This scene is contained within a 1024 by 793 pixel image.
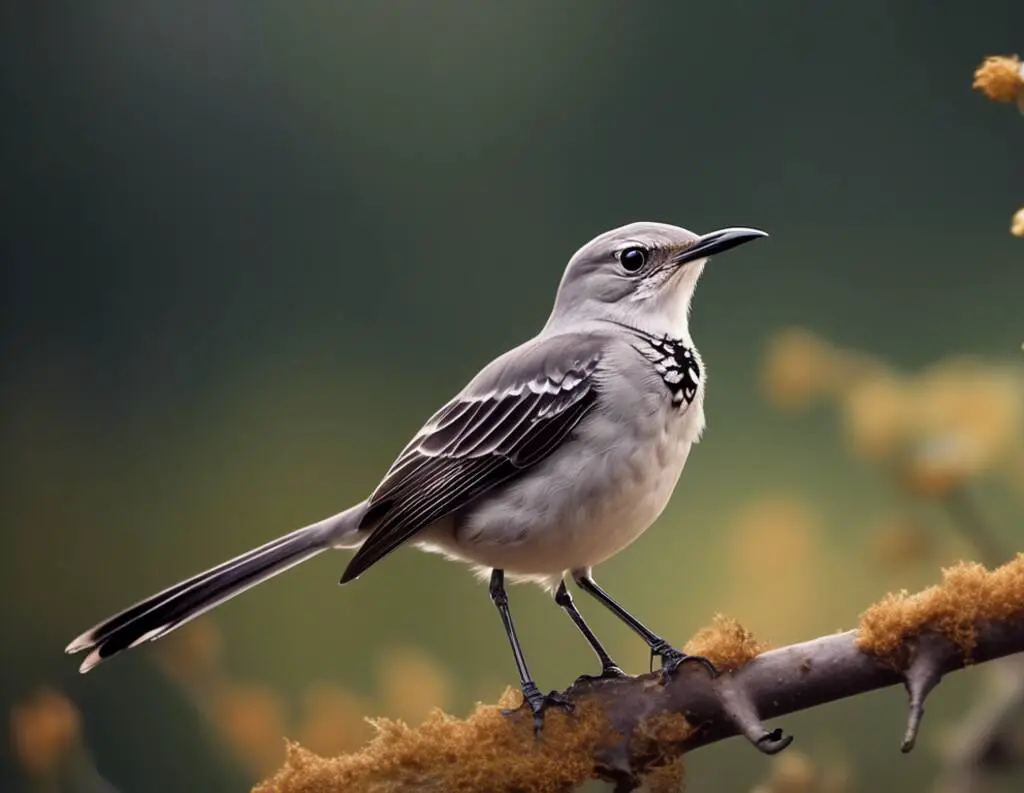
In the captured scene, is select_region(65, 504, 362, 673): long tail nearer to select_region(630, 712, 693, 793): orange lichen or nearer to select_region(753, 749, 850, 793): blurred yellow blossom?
select_region(630, 712, 693, 793): orange lichen

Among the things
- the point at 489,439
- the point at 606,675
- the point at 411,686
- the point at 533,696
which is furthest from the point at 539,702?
the point at 411,686

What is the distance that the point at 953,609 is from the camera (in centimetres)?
135

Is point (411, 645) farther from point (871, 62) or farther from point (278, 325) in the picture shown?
point (871, 62)

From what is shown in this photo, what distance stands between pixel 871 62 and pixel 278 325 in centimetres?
142

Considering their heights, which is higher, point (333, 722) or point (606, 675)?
point (606, 675)

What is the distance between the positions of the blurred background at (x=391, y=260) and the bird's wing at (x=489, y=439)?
83 centimetres

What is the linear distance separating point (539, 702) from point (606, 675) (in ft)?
0.46

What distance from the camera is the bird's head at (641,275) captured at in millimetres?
1806

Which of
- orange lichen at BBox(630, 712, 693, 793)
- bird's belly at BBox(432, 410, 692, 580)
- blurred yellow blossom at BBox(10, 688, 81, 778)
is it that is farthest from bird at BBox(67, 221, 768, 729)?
blurred yellow blossom at BBox(10, 688, 81, 778)

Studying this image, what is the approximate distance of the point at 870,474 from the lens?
8.37 feet

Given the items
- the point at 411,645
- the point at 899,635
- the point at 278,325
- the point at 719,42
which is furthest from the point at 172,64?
the point at 899,635

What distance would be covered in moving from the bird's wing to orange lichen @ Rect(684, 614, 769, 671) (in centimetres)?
34

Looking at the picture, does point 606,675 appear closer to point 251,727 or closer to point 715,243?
point 715,243

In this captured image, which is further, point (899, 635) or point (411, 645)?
point (411, 645)
